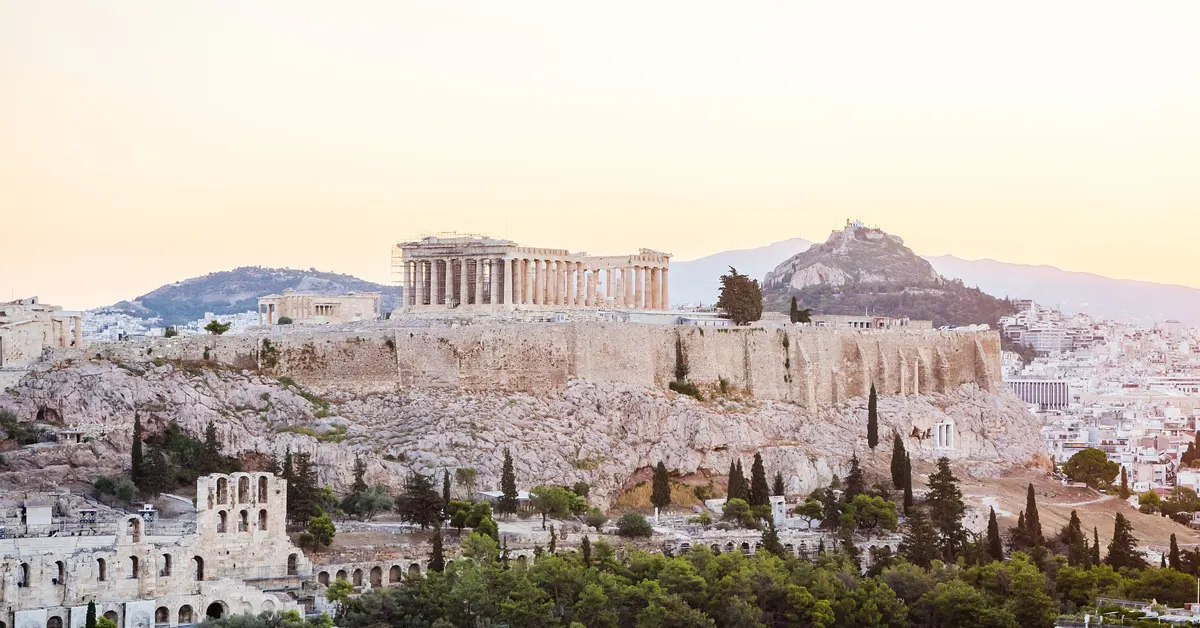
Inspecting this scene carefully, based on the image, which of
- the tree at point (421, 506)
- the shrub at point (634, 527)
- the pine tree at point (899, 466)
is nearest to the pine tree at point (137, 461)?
the tree at point (421, 506)

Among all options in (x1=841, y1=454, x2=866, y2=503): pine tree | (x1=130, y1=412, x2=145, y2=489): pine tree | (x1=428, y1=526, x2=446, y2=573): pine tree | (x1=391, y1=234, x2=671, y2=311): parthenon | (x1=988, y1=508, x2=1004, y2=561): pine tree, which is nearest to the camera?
(x1=428, y1=526, x2=446, y2=573): pine tree

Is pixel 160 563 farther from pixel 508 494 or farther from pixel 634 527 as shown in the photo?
pixel 634 527

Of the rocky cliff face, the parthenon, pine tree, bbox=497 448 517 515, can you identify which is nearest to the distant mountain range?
the parthenon

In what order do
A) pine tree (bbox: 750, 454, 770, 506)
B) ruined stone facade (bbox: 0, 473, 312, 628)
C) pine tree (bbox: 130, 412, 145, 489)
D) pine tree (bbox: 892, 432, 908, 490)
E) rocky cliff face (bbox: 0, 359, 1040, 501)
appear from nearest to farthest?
ruined stone facade (bbox: 0, 473, 312, 628) → pine tree (bbox: 130, 412, 145, 489) → rocky cliff face (bbox: 0, 359, 1040, 501) → pine tree (bbox: 750, 454, 770, 506) → pine tree (bbox: 892, 432, 908, 490)

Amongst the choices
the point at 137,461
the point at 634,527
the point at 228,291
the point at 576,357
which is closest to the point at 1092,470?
the point at 576,357

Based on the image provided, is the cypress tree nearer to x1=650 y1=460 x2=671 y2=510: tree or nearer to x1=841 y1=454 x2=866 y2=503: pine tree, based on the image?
x1=650 y1=460 x2=671 y2=510: tree

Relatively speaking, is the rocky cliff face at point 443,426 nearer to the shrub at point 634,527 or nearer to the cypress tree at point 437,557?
the shrub at point 634,527
